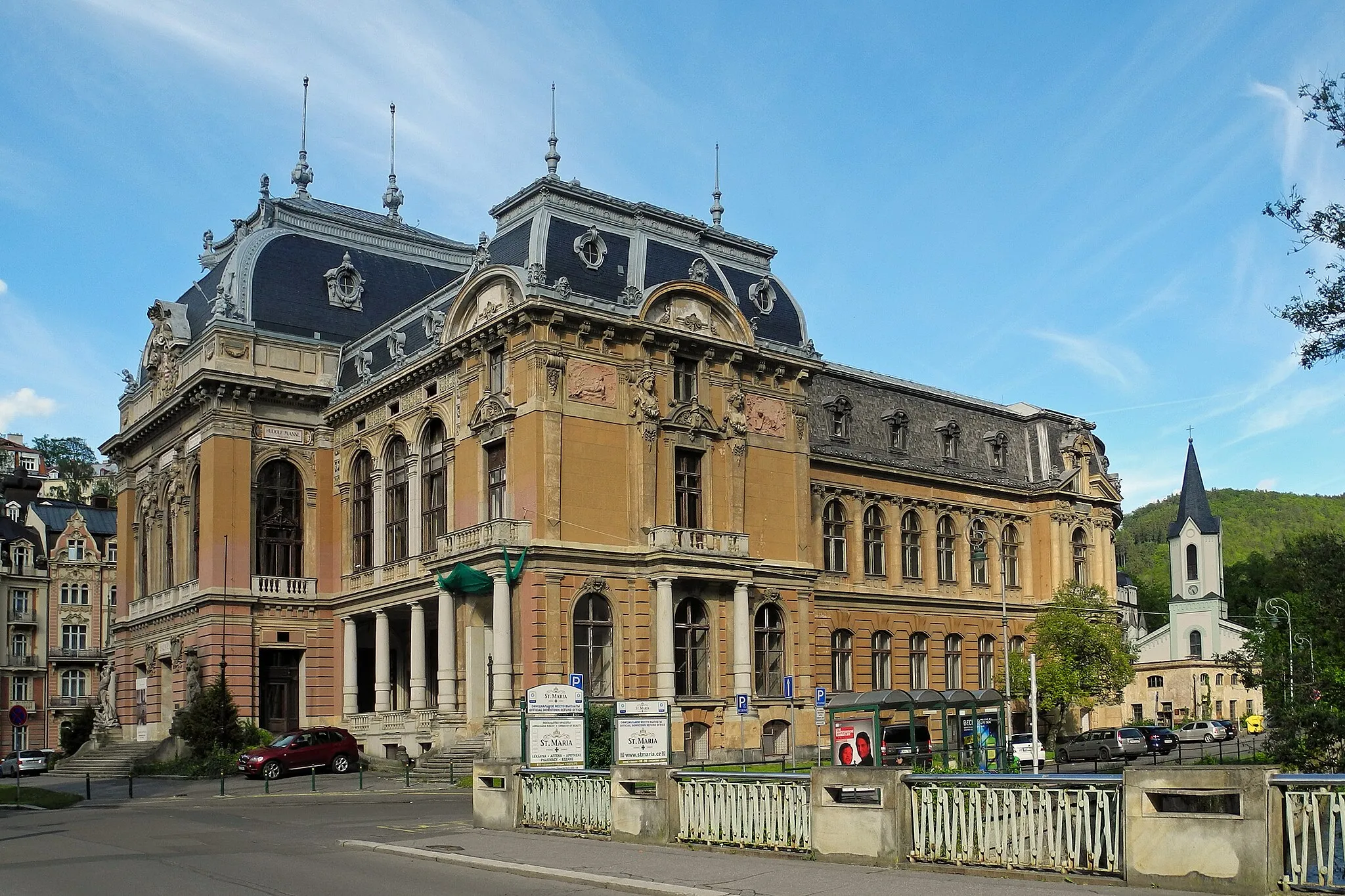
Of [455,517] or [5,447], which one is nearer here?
[455,517]

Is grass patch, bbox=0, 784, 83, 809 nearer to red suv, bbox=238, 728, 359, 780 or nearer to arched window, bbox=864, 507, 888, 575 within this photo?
red suv, bbox=238, 728, 359, 780

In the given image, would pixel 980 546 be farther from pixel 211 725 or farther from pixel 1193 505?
pixel 1193 505

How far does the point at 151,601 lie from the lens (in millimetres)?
A: 60438

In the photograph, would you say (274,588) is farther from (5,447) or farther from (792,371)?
(5,447)

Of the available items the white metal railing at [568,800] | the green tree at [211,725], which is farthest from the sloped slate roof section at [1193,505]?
the white metal railing at [568,800]

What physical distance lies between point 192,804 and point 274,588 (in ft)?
63.4

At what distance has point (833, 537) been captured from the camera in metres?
59.4

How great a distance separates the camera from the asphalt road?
17.6 meters

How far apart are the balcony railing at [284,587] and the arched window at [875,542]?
2354cm

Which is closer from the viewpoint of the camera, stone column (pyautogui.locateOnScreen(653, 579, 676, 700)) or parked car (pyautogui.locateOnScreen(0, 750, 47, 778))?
stone column (pyautogui.locateOnScreen(653, 579, 676, 700))

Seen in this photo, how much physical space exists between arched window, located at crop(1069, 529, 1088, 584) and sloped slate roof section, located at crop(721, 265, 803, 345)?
74.5ft

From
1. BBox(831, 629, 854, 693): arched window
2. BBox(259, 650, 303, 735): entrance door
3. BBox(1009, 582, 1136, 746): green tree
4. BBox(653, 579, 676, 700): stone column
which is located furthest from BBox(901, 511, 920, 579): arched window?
BBox(259, 650, 303, 735): entrance door

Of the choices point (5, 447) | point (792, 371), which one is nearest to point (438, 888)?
point (792, 371)

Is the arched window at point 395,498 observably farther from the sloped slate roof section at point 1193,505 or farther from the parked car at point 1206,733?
the sloped slate roof section at point 1193,505
